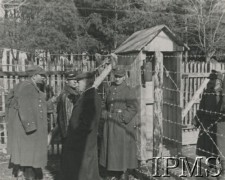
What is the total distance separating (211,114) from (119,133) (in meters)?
1.85

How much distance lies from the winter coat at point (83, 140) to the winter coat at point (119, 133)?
98 centimetres

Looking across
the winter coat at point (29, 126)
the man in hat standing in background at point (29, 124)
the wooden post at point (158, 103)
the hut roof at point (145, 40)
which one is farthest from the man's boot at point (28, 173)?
the hut roof at point (145, 40)

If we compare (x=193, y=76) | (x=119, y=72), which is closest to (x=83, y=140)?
(x=119, y=72)

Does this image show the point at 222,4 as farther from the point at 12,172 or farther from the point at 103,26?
the point at 12,172

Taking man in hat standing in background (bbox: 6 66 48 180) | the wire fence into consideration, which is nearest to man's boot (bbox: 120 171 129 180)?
the wire fence

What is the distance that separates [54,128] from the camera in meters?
8.19

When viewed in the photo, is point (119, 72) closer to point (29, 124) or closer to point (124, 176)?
point (29, 124)

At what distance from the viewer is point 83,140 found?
522 cm

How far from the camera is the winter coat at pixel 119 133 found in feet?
20.7

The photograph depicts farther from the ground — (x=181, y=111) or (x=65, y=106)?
(x=65, y=106)

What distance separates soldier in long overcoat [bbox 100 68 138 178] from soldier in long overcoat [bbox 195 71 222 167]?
1406 mm

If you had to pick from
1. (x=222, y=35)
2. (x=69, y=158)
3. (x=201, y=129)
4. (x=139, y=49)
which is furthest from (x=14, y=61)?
(x=222, y=35)

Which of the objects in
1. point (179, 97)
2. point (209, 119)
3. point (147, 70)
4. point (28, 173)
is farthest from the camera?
point (179, 97)

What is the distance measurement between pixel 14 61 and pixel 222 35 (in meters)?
36.5
